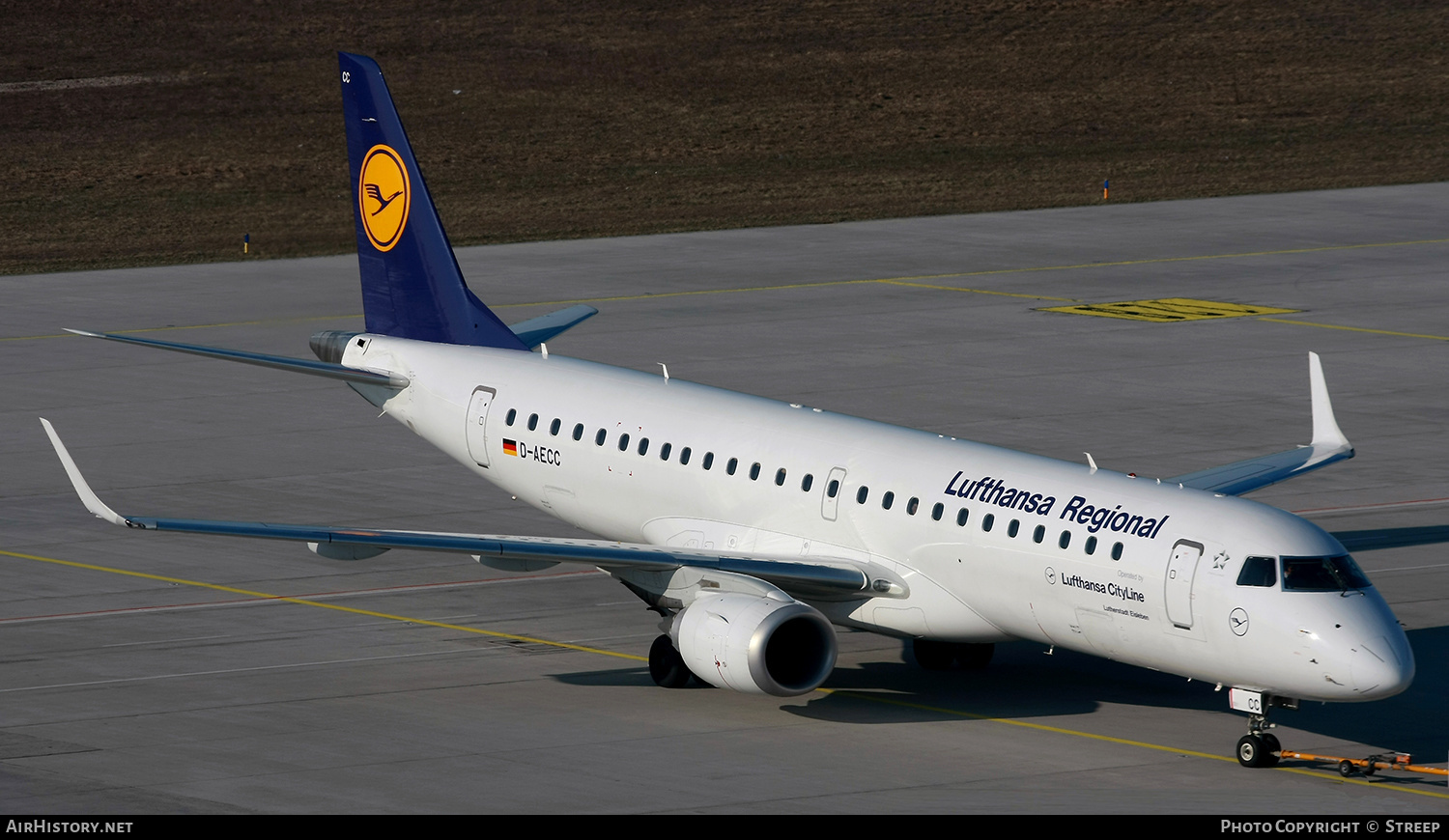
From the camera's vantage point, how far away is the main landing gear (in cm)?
3278

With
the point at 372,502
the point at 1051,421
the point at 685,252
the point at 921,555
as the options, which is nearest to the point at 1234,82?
the point at 685,252

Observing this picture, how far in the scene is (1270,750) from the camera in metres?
27.5

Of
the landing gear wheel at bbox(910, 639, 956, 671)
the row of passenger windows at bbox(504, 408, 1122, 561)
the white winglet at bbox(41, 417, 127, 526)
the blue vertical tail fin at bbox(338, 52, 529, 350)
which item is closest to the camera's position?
the white winglet at bbox(41, 417, 127, 526)

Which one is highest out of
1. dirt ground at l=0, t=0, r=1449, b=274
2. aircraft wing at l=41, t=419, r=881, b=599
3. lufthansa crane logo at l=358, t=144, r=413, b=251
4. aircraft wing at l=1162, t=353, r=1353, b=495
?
dirt ground at l=0, t=0, r=1449, b=274

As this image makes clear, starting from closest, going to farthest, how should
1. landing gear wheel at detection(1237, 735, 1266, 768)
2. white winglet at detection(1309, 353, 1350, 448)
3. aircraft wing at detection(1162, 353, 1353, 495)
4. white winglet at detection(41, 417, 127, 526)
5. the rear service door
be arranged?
landing gear wheel at detection(1237, 735, 1266, 768), white winglet at detection(41, 417, 127, 526), aircraft wing at detection(1162, 353, 1353, 495), white winglet at detection(1309, 353, 1350, 448), the rear service door

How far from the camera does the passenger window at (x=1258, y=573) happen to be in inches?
1077

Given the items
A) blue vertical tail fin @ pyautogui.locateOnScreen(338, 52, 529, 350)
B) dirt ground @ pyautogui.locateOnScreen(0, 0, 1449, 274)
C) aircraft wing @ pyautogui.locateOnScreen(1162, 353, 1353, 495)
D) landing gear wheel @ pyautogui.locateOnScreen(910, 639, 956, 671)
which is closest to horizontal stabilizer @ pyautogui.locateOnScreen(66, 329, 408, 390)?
blue vertical tail fin @ pyautogui.locateOnScreen(338, 52, 529, 350)

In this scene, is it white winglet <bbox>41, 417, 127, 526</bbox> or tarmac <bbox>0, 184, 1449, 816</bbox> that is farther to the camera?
white winglet <bbox>41, 417, 127, 526</bbox>

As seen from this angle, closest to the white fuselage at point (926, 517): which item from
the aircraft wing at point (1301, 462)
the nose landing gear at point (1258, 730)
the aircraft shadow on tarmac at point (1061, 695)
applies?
the nose landing gear at point (1258, 730)

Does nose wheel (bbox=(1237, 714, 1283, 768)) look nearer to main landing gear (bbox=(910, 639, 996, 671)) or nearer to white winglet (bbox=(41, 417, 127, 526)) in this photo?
main landing gear (bbox=(910, 639, 996, 671))

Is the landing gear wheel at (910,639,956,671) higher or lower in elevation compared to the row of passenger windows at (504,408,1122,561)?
lower

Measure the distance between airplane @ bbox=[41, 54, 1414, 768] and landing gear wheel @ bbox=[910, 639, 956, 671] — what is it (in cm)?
4
